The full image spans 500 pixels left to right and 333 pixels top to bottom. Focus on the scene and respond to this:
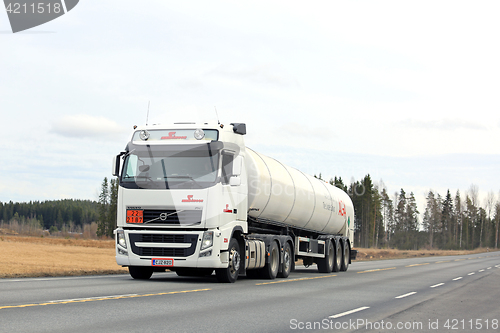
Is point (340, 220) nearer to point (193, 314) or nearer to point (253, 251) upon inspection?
point (253, 251)

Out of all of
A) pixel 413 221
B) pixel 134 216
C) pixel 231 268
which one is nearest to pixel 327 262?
pixel 231 268

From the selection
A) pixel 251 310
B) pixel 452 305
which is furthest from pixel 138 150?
pixel 452 305

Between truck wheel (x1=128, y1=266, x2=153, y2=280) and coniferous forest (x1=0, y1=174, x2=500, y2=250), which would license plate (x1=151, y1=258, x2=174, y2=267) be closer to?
truck wheel (x1=128, y1=266, x2=153, y2=280)

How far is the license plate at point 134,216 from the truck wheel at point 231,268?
255 cm

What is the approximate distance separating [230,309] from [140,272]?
7.39 meters

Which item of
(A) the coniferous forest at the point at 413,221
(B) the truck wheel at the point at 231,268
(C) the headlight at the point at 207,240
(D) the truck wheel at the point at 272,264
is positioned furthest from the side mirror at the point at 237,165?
(A) the coniferous forest at the point at 413,221

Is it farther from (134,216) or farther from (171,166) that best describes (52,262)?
(171,166)

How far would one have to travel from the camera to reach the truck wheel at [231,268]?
16.1m

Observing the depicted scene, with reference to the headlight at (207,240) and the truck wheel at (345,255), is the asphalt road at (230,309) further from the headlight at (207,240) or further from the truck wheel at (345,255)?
the truck wheel at (345,255)

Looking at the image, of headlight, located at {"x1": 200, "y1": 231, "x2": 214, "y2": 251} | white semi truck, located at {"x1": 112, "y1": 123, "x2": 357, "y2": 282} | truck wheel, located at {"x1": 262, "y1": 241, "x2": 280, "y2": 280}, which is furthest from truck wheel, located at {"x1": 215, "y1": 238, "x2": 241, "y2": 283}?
truck wheel, located at {"x1": 262, "y1": 241, "x2": 280, "y2": 280}

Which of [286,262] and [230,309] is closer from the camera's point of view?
[230,309]

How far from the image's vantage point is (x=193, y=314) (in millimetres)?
9336

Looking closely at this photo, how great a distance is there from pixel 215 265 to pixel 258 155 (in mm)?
5125

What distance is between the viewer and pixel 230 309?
33.4ft
